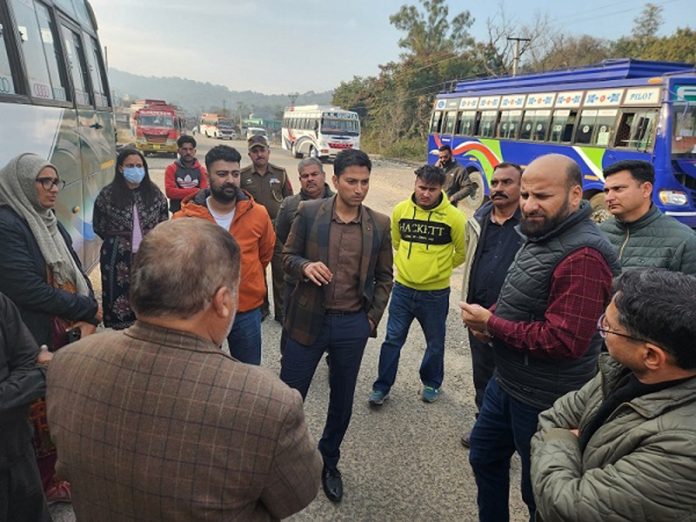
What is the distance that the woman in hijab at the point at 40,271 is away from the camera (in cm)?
226

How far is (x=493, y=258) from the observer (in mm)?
2988

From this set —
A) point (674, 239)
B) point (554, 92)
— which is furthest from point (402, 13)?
point (674, 239)

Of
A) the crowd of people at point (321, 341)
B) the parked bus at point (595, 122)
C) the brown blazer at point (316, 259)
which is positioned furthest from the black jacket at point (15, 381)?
the parked bus at point (595, 122)

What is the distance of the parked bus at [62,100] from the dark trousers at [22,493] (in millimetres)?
1949

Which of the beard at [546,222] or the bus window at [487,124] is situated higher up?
the beard at [546,222]

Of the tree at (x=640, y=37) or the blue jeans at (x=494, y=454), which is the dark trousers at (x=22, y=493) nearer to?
the blue jeans at (x=494, y=454)

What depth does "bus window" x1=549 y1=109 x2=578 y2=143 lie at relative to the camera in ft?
34.8

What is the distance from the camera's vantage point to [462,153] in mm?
15016

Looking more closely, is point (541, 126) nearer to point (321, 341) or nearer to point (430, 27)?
point (321, 341)

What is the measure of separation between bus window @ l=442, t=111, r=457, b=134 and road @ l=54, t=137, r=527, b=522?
12.8 meters

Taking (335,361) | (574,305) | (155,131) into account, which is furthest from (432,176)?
(155,131)

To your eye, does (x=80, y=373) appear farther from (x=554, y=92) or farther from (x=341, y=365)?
(x=554, y=92)

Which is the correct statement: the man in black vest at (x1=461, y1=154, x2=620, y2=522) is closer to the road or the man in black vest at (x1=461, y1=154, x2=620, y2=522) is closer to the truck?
the road

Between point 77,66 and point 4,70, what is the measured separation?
2.20 m
